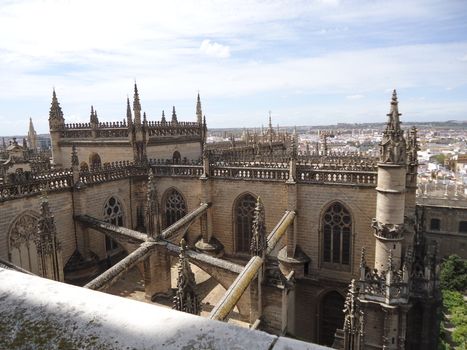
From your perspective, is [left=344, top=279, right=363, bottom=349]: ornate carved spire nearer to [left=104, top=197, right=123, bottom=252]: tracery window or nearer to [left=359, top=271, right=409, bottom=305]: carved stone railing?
[left=359, top=271, right=409, bottom=305]: carved stone railing

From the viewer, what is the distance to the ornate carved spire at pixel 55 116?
92.7 ft

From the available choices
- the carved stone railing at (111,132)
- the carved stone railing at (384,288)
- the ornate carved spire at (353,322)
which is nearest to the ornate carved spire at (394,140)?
the carved stone railing at (384,288)

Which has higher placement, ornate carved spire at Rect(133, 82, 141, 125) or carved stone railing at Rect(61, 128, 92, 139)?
ornate carved spire at Rect(133, 82, 141, 125)

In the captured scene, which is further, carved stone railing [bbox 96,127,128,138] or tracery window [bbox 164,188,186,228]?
carved stone railing [bbox 96,127,128,138]

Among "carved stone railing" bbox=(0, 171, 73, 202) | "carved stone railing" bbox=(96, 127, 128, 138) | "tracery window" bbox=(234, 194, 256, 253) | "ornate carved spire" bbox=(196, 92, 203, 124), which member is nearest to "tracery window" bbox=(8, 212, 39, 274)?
"carved stone railing" bbox=(0, 171, 73, 202)

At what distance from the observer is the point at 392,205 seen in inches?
620

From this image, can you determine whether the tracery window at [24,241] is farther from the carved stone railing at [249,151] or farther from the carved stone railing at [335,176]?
the carved stone railing at [249,151]

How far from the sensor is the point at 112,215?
21703 mm

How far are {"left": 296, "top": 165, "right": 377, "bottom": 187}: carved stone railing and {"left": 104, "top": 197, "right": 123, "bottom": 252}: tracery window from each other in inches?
430

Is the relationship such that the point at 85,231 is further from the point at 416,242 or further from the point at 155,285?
the point at 416,242

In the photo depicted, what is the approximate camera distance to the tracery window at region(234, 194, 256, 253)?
21250mm

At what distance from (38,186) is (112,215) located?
5.25m

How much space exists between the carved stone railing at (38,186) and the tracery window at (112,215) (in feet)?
10.2

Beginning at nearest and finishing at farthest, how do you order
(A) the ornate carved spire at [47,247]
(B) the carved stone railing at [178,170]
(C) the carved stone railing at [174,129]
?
(A) the ornate carved spire at [47,247] < (B) the carved stone railing at [178,170] < (C) the carved stone railing at [174,129]
